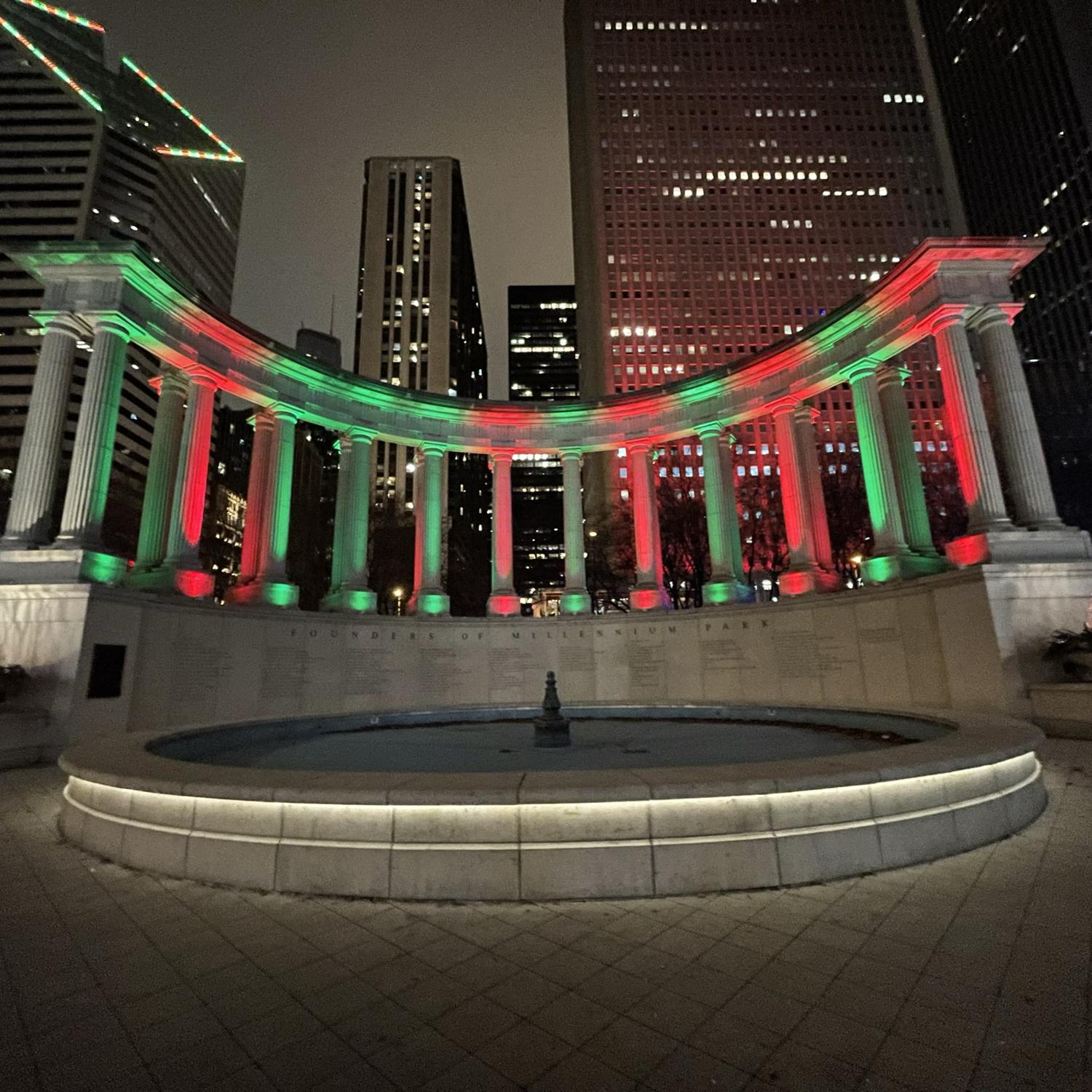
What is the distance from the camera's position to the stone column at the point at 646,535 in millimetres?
34062

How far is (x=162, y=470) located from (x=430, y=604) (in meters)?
15.0

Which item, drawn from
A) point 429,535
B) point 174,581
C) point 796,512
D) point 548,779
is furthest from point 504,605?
point 548,779

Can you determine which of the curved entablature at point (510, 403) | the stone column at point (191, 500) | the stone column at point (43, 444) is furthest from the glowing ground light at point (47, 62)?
the stone column at point (43, 444)

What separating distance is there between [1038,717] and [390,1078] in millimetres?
22250

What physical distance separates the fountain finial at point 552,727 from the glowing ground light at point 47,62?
210027 mm

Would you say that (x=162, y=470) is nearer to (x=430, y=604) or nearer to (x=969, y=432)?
(x=430, y=604)

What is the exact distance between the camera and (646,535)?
36.0 m

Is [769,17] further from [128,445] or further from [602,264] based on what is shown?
[128,445]

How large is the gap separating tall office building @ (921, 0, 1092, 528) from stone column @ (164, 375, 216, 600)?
125 metres

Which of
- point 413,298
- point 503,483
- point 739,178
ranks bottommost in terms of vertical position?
point 503,483

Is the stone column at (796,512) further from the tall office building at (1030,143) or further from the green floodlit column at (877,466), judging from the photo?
the tall office building at (1030,143)

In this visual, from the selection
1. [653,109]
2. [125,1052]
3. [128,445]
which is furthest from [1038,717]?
[653,109]

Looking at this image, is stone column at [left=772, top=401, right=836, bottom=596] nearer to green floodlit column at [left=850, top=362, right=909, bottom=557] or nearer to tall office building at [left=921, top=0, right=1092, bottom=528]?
green floodlit column at [left=850, top=362, right=909, bottom=557]

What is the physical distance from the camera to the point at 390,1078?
3.85 meters
